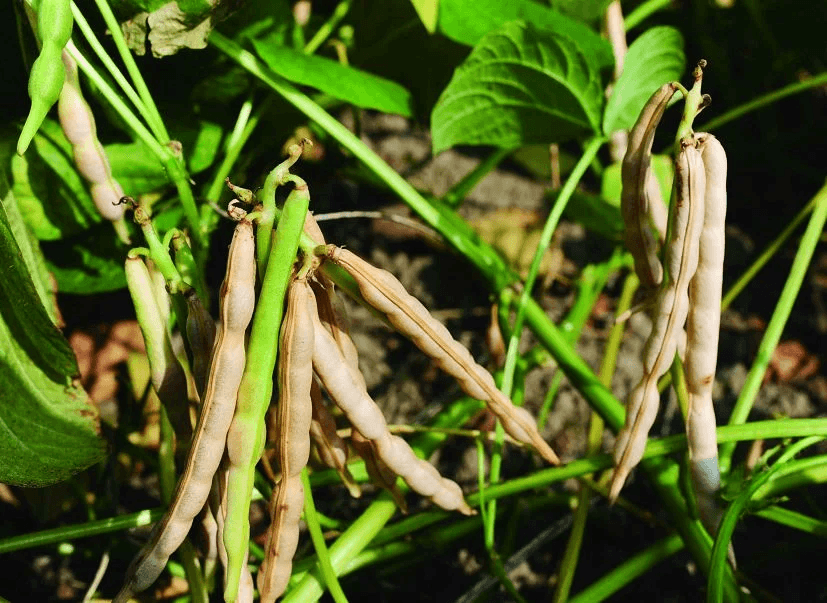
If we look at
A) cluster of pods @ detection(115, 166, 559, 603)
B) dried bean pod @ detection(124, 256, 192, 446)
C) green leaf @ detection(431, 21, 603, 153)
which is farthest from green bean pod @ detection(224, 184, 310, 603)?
green leaf @ detection(431, 21, 603, 153)

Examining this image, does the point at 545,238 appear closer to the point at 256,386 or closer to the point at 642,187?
the point at 642,187

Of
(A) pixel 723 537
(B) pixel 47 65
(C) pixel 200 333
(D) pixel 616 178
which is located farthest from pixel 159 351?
(D) pixel 616 178

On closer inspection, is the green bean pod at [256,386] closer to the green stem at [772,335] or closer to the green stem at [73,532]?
the green stem at [73,532]

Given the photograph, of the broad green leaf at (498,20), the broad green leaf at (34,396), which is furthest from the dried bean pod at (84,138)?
the broad green leaf at (498,20)

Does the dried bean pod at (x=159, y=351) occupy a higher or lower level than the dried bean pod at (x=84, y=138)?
lower

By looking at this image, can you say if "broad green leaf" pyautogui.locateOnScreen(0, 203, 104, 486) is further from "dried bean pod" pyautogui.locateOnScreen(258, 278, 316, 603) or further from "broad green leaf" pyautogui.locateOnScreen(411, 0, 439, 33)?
"broad green leaf" pyautogui.locateOnScreen(411, 0, 439, 33)

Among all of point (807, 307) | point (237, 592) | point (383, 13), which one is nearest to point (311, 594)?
point (237, 592)
